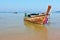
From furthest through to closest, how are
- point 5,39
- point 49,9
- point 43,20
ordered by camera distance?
point 49,9 < point 43,20 < point 5,39

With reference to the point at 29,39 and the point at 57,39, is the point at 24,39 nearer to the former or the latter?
the point at 29,39

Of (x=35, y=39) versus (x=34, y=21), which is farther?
(x=34, y=21)

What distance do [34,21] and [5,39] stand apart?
10684 mm

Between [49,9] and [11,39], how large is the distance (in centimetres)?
1089

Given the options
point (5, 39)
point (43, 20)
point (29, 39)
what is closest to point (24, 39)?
point (29, 39)

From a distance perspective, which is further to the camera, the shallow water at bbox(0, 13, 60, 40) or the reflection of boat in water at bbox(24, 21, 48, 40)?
the reflection of boat in water at bbox(24, 21, 48, 40)

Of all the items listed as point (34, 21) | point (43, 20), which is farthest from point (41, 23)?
point (34, 21)

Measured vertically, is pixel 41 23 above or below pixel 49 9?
below

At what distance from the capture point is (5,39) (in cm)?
895

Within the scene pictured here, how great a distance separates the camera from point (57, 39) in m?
9.07

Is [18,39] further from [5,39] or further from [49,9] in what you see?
[49,9]

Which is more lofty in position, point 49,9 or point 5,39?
point 49,9

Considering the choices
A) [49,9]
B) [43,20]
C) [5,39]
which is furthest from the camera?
[49,9]

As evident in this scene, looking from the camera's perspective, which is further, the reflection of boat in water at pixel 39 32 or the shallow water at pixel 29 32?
the reflection of boat in water at pixel 39 32
